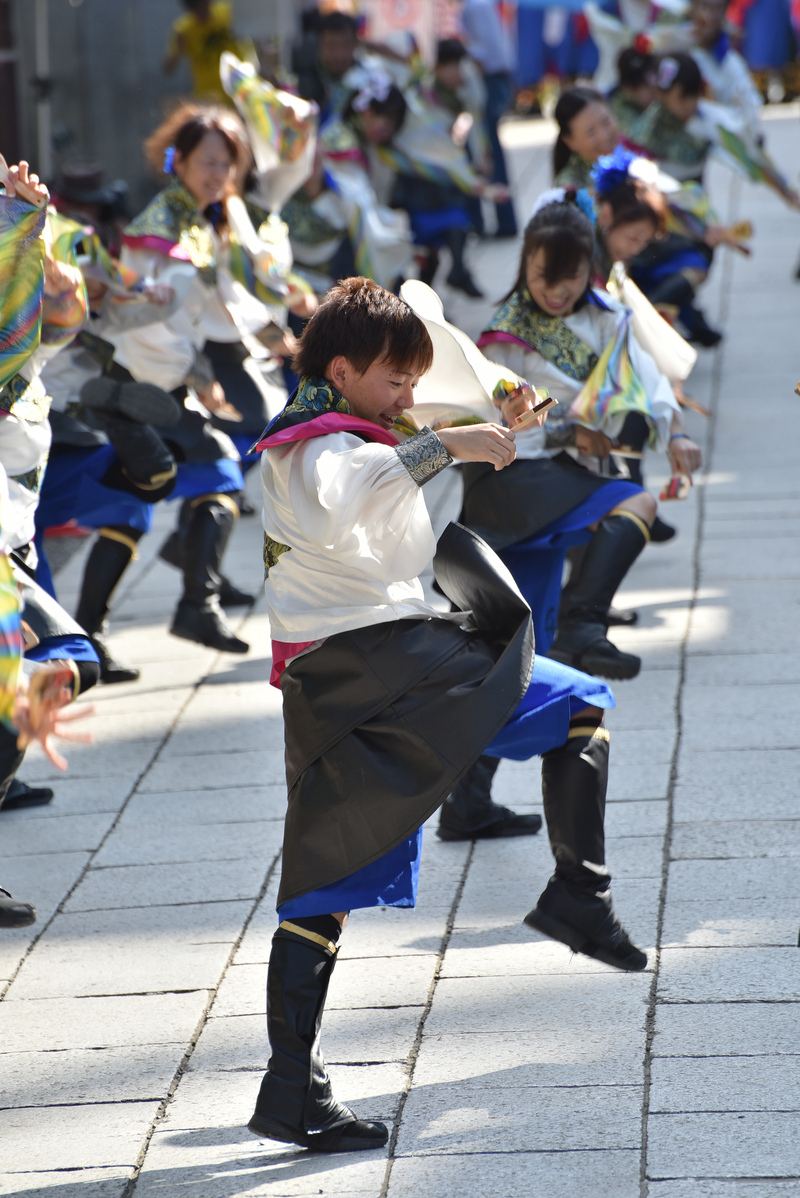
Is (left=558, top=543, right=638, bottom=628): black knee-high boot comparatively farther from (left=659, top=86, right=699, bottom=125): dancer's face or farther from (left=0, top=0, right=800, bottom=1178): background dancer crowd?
(left=659, top=86, right=699, bottom=125): dancer's face

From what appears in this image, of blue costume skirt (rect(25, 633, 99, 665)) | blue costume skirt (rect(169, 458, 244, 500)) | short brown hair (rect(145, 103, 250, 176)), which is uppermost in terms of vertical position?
short brown hair (rect(145, 103, 250, 176))

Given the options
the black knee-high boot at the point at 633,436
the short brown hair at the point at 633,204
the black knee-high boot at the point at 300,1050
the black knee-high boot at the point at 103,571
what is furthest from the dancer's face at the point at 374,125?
the black knee-high boot at the point at 300,1050

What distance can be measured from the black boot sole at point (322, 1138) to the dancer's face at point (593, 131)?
3852 mm

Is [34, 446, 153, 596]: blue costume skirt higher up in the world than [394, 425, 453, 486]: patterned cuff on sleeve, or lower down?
lower down

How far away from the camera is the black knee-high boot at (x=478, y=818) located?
3588 mm

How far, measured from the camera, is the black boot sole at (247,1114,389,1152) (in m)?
2.40

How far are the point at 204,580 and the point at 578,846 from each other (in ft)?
8.43

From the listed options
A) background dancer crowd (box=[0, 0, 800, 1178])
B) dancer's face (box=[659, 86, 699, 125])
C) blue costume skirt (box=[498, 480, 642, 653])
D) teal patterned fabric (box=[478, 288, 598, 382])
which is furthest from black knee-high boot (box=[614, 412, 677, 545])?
dancer's face (box=[659, 86, 699, 125])

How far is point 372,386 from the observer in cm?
243

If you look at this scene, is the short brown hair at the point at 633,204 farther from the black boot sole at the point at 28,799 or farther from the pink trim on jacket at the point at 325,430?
the black boot sole at the point at 28,799

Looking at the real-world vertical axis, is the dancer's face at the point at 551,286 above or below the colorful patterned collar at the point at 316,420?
below

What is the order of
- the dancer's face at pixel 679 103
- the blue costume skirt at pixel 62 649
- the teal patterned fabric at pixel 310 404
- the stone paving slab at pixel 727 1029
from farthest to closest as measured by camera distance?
the dancer's face at pixel 679 103 < the blue costume skirt at pixel 62 649 < the stone paving slab at pixel 727 1029 < the teal patterned fabric at pixel 310 404

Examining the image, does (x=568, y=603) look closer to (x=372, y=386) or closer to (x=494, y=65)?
(x=372, y=386)

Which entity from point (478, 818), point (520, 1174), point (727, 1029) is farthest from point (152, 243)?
point (520, 1174)
